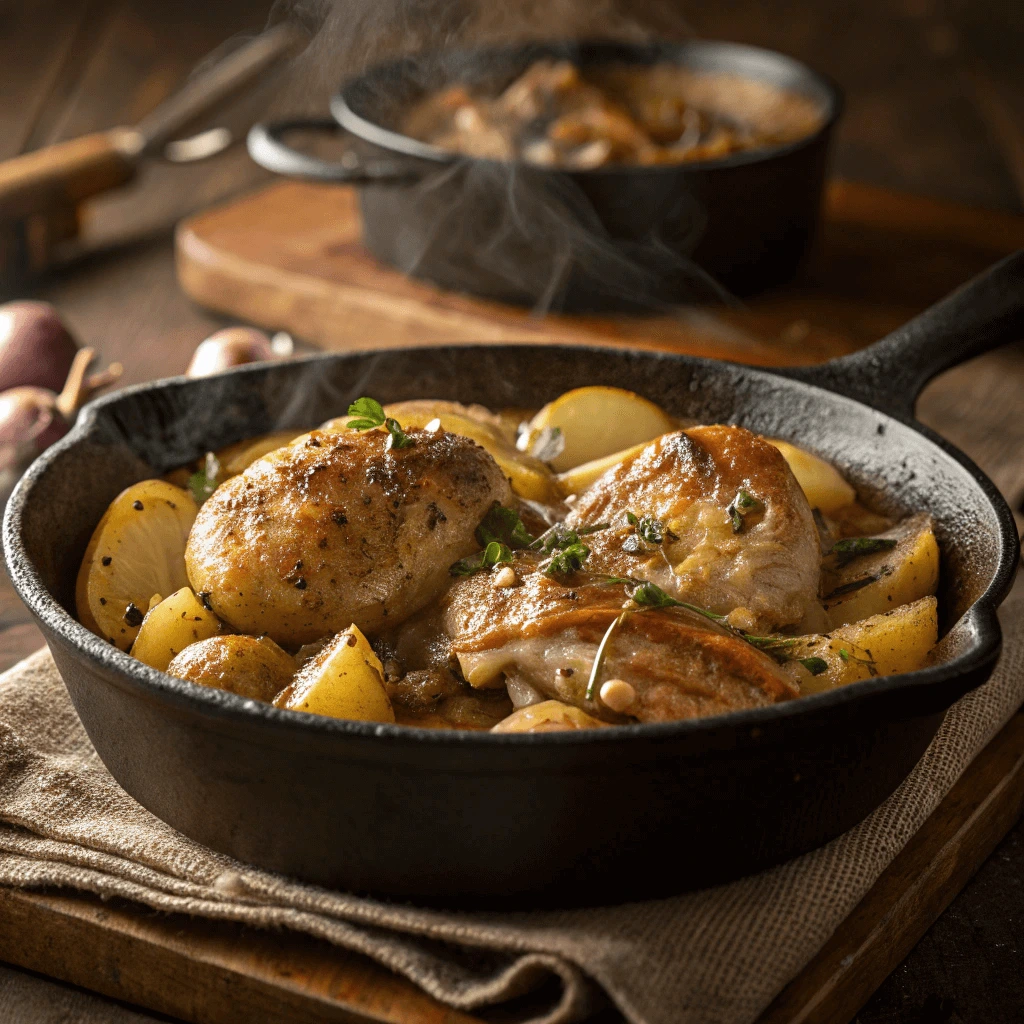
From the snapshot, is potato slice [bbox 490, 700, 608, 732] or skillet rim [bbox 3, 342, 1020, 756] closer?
skillet rim [bbox 3, 342, 1020, 756]

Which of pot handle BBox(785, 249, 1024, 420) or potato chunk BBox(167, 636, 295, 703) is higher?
potato chunk BBox(167, 636, 295, 703)

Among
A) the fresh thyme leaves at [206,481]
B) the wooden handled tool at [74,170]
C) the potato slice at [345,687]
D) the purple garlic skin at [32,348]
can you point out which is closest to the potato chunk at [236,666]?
the potato slice at [345,687]

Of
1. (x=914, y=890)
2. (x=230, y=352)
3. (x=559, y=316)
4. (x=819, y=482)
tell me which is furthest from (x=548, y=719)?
(x=559, y=316)

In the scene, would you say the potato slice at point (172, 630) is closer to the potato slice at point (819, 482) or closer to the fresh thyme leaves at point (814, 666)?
the fresh thyme leaves at point (814, 666)

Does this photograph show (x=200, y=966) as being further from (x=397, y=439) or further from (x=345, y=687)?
(x=397, y=439)

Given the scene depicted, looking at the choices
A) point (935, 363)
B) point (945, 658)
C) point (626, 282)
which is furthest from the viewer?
point (626, 282)

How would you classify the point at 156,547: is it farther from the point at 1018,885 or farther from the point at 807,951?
the point at 1018,885

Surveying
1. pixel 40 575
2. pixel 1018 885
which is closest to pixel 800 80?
pixel 1018 885

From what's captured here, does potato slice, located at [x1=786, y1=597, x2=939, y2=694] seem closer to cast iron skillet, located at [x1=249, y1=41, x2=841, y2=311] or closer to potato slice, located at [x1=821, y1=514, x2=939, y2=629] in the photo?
potato slice, located at [x1=821, y1=514, x2=939, y2=629]

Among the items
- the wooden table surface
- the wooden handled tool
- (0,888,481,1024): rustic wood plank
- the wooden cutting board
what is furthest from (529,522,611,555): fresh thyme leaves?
the wooden handled tool
